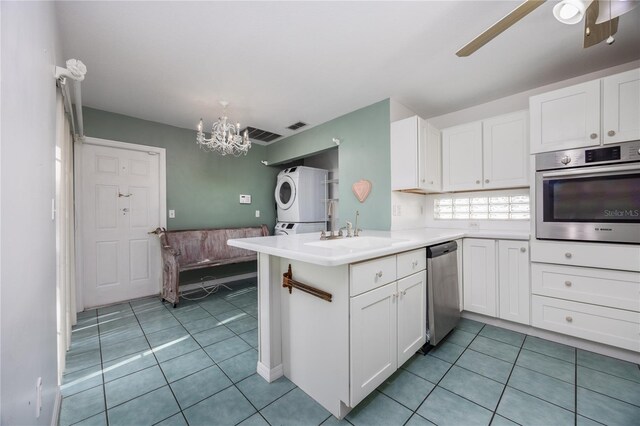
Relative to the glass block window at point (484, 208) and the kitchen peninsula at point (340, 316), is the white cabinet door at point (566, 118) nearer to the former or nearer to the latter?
the glass block window at point (484, 208)

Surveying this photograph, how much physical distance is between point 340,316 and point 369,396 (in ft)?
2.14

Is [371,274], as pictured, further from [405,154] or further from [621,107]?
[621,107]

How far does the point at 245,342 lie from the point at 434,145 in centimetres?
284

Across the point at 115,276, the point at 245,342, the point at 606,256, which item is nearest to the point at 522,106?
the point at 606,256

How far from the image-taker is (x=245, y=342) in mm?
2160

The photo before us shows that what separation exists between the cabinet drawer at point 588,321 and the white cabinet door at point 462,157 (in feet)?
4.12

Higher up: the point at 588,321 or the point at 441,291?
the point at 441,291

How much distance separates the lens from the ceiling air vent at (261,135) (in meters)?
3.87

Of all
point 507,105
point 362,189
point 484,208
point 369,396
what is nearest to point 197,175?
point 362,189

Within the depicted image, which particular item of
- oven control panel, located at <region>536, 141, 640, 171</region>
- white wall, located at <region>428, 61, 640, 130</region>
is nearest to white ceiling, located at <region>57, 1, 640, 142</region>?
white wall, located at <region>428, 61, 640, 130</region>

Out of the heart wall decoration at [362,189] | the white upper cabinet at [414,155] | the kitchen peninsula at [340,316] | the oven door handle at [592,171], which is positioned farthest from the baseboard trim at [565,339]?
the heart wall decoration at [362,189]

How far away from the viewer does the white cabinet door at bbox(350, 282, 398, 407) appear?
1303 millimetres

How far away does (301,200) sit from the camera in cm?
404

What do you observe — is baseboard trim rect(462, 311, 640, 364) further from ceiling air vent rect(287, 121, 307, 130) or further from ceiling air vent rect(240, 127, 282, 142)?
ceiling air vent rect(240, 127, 282, 142)
